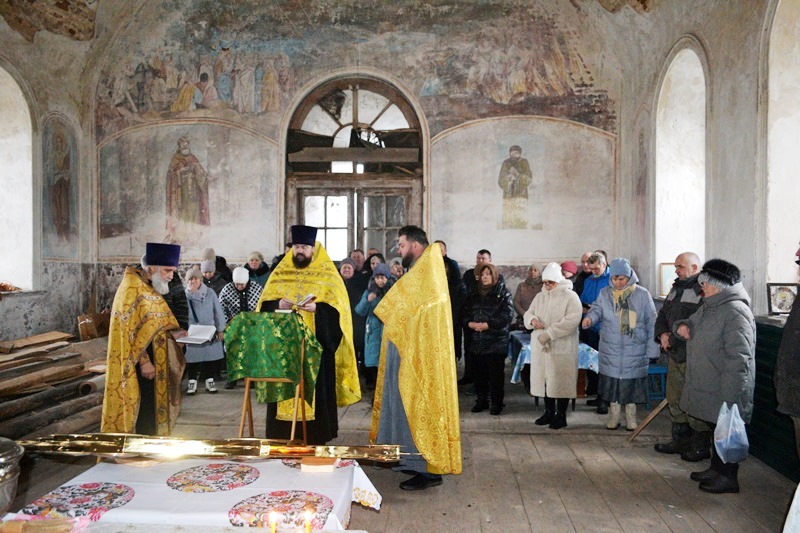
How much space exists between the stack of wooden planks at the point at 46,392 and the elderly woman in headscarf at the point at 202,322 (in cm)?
102

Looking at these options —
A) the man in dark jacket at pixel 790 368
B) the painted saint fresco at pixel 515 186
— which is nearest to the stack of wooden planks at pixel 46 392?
the man in dark jacket at pixel 790 368

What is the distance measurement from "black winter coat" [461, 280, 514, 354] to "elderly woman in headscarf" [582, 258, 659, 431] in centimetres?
98

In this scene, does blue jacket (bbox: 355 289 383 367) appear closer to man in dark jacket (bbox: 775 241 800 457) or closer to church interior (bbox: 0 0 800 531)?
church interior (bbox: 0 0 800 531)

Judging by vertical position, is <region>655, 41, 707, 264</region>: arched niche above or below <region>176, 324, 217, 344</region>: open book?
above

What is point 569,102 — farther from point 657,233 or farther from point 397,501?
point 397,501

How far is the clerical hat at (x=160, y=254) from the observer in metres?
4.48

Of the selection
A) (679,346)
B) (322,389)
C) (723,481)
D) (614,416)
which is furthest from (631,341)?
(322,389)

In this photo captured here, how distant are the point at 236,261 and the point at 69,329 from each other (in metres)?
3.08

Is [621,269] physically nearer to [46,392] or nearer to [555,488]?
[555,488]

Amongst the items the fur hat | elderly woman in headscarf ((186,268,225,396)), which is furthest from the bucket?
elderly woman in headscarf ((186,268,225,396))

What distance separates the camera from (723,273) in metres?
4.53

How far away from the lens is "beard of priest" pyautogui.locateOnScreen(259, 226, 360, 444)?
188 inches

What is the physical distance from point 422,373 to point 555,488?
135 cm

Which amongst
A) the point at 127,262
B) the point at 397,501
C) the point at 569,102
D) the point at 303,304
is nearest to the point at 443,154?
the point at 569,102
